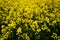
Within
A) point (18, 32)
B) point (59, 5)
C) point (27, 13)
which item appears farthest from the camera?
point (59, 5)

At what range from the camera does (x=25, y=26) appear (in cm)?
454

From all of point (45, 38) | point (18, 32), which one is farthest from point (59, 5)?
point (18, 32)

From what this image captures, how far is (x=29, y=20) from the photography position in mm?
4492

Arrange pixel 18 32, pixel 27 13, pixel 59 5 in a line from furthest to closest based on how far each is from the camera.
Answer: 1. pixel 59 5
2. pixel 27 13
3. pixel 18 32

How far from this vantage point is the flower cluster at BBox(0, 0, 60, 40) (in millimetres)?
4464

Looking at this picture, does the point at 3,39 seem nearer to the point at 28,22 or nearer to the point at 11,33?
the point at 11,33

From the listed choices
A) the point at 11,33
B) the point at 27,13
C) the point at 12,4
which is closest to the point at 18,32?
the point at 11,33

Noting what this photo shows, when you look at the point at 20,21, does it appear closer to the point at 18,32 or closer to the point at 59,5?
the point at 18,32

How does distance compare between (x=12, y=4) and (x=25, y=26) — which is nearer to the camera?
(x=25, y=26)

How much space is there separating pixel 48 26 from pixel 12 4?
38.3 inches

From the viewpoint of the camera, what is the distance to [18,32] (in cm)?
433

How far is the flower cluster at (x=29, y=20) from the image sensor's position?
4464mm

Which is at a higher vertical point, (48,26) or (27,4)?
(27,4)

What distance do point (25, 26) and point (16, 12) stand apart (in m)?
0.40
